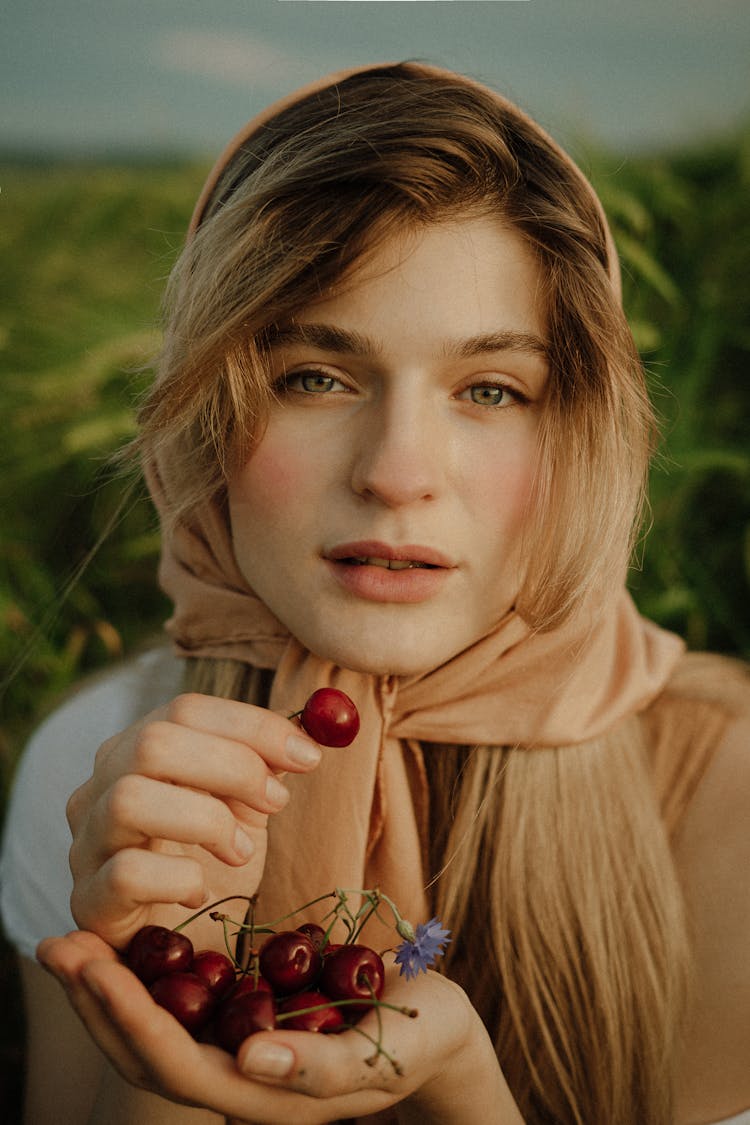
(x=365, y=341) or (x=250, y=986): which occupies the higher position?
(x=365, y=341)

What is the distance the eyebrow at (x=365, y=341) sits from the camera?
1.16m

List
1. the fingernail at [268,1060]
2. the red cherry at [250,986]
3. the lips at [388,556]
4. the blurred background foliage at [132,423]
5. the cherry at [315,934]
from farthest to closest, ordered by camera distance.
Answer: the blurred background foliage at [132,423], the lips at [388,556], the cherry at [315,934], the red cherry at [250,986], the fingernail at [268,1060]

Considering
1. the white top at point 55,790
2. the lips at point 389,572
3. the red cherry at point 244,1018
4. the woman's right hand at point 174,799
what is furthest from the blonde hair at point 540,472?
the red cherry at point 244,1018

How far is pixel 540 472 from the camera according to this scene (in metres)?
1.26

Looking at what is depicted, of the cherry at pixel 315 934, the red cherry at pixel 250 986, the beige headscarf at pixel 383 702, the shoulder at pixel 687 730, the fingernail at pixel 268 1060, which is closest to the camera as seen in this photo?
the fingernail at pixel 268 1060

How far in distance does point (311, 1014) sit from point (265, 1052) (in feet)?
0.27

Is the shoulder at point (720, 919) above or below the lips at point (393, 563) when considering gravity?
below

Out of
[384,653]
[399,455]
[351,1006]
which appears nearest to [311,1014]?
[351,1006]

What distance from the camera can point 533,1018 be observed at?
137cm

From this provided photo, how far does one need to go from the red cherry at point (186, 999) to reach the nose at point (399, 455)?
0.57 meters

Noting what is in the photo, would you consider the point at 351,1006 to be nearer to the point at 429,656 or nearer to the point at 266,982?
the point at 266,982

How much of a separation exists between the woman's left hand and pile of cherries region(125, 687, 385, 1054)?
21 mm

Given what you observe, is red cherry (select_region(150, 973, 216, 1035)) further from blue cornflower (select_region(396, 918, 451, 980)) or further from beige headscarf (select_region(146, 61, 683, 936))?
beige headscarf (select_region(146, 61, 683, 936))

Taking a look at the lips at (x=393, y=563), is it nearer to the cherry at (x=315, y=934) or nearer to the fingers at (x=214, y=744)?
the fingers at (x=214, y=744)
